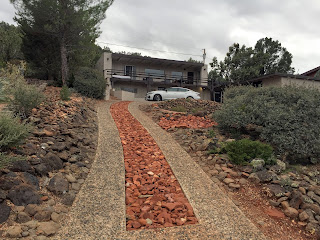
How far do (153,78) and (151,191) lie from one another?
973 inches

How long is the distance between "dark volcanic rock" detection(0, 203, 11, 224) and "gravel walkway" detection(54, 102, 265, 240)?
820mm

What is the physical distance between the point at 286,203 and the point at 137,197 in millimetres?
2919

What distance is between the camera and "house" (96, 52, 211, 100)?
86.1 feet

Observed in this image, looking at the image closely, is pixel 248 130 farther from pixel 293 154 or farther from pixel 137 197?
pixel 137 197

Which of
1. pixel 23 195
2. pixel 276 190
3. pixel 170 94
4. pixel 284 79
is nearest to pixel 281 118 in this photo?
pixel 276 190

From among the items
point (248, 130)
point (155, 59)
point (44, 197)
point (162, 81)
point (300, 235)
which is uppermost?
point (155, 59)

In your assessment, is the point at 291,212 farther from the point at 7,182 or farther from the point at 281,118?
the point at 7,182

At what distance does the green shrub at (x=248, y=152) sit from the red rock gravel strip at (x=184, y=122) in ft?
10.7

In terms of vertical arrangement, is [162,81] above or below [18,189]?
above

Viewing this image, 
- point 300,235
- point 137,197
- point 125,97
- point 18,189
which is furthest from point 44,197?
point 125,97

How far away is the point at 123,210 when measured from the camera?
4.25m

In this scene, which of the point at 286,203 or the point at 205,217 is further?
the point at 286,203

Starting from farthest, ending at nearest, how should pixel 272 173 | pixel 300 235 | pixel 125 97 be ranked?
1. pixel 125 97
2. pixel 272 173
3. pixel 300 235

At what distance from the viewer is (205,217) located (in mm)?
4184
